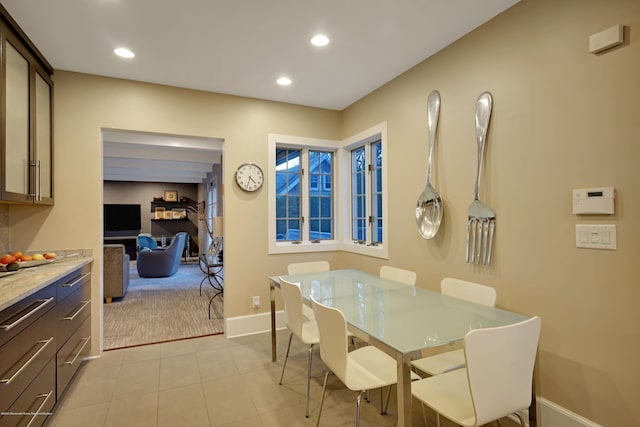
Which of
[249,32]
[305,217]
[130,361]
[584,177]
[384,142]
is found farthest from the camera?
[305,217]

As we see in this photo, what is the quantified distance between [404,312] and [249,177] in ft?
7.68

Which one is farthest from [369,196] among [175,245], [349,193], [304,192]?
[175,245]

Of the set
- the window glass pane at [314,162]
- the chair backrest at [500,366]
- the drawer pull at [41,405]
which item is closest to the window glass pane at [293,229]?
the window glass pane at [314,162]

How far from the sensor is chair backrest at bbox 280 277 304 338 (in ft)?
7.02

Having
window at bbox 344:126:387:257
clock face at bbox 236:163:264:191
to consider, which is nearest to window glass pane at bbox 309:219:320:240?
window at bbox 344:126:387:257

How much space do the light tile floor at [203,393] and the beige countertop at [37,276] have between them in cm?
91

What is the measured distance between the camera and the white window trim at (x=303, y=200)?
367 cm

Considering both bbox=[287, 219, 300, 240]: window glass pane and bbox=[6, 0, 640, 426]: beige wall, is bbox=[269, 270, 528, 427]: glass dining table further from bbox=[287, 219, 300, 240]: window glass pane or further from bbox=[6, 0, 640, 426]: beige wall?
bbox=[287, 219, 300, 240]: window glass pane

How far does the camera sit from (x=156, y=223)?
412 inches

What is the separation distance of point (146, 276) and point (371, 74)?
6281mm

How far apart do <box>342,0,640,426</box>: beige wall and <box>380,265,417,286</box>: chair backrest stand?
267mm

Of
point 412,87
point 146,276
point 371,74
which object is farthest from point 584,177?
point 146,276

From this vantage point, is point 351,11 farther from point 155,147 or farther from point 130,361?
point 155,147

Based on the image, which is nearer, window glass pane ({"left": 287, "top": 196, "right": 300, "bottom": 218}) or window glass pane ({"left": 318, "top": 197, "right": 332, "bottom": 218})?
window glass pane ({"left": 287, "top": 196, "right": 300, "bottom": 218})
